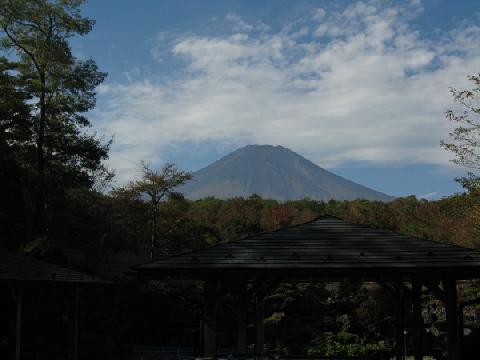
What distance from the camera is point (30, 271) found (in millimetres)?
13617

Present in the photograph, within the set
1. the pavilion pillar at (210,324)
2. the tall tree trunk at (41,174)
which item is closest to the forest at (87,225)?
the tall tree trunk at (41,174)

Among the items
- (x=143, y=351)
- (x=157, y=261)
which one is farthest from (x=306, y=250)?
(x=143, y=351)

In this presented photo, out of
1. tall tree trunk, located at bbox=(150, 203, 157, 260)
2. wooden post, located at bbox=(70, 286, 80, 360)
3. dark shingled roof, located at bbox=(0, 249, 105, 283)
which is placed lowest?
wooden post, located at bbox=(70, 286, 80, 360)

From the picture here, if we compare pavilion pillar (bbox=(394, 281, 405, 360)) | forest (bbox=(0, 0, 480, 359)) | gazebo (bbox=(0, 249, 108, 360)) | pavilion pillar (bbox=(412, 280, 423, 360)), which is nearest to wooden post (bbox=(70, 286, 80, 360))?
gazebo (bbox=(0, 249, 108, 360))

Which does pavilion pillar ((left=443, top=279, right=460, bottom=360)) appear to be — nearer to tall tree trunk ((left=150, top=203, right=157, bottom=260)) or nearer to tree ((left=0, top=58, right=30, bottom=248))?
tree ((left=0, top=58, right=30, bottom=248))

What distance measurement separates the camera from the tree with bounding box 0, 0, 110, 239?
23.0 meters

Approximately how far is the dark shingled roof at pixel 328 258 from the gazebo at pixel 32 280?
12.8 ft

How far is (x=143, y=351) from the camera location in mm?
20891

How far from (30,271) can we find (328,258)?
7.19m

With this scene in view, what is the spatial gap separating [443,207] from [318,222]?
104 ft

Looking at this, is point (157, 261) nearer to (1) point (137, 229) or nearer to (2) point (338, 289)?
(2) point (338, 289)

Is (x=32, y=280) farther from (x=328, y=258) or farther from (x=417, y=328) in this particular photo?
(x=417, y=328)

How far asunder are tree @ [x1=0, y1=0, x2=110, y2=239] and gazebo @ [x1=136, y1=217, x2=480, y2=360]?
538 inches

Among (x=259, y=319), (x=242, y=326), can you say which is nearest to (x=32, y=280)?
(x=242, y=326)
